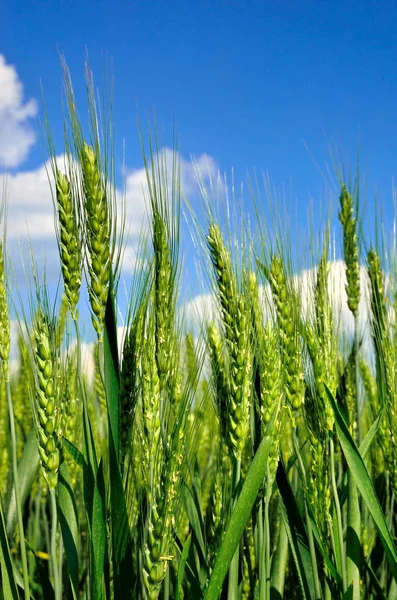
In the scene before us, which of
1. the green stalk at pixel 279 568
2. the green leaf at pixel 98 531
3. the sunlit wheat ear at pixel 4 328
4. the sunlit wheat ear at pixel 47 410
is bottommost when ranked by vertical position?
the green stalk at pixel 279 568

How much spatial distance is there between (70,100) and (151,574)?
1.10 meters

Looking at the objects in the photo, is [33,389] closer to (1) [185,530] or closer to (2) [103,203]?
(2) [103,203]

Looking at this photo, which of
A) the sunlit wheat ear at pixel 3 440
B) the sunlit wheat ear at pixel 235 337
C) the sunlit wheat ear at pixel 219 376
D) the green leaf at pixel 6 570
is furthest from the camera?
the sunlit wheat ear at pixel 3 440

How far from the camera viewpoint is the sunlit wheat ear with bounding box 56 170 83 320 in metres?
1.41

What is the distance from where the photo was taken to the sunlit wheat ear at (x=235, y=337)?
5.00 ft

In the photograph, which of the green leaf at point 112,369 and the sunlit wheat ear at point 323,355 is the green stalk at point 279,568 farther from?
the green leaf at point 112,369

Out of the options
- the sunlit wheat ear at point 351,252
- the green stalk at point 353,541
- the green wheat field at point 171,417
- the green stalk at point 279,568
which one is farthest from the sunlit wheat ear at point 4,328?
the sunlit wheat ear at point 351,252

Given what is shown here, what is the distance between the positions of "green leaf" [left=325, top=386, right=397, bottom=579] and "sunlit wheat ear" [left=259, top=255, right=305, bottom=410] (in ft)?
0.29

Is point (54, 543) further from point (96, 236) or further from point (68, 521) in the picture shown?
point (96, 236)

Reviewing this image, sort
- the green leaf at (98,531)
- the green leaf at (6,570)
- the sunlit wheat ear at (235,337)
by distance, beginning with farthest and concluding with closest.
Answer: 1. the sunlit wheat ear at (235,337)
2. the green leaf at (6,570)
3. the green leaf at (98,531)

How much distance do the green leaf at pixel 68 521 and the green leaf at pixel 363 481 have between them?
72 centimetres

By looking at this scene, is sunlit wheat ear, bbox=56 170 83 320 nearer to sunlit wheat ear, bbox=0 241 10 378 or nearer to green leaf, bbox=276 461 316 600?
sunlit wheat ear, bbox=0 241 10 378

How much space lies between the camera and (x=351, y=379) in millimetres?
2662

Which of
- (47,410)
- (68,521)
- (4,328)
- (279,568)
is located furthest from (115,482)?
(279,568)
